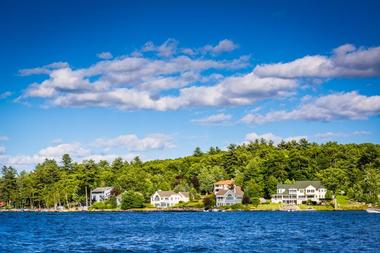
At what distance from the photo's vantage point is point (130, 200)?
159750 millimetres

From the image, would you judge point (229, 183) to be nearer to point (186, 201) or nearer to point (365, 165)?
point (186, 201)

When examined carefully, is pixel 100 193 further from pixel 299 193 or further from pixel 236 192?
pixel 299 193

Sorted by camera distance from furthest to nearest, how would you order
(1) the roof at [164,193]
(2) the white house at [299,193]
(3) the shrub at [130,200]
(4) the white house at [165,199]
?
1. (1) the roof at [164,193]
2. (4) the white house at [165,199]
3. (3) the shrub at [130,200]
4. (2) the white house at [299,193]

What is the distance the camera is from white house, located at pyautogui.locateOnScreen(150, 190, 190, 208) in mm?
165500

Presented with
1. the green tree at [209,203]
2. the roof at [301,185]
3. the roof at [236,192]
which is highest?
the roof at [301,185]

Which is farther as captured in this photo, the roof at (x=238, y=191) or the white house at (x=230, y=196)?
the roof at (x=238, y=191)

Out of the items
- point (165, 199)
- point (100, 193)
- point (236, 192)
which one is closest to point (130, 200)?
point (165, 199)

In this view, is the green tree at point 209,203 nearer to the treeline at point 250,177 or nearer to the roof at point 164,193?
the treeline at point 250,177

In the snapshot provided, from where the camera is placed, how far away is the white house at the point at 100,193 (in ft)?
605

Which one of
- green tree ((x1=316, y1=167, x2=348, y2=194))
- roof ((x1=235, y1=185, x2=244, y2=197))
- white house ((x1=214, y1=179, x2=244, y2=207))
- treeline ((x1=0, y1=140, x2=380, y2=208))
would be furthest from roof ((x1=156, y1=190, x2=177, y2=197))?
green tree ((x1=316, y1=167, x2=348, y2=194))

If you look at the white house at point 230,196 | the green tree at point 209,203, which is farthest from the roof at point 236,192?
the green tree at point 209,203

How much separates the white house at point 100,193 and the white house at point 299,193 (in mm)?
60766

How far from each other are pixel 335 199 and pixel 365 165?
32.4m

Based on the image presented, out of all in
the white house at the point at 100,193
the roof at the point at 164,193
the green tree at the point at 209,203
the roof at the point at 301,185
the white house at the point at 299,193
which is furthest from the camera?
the white house at the point at 100,193
